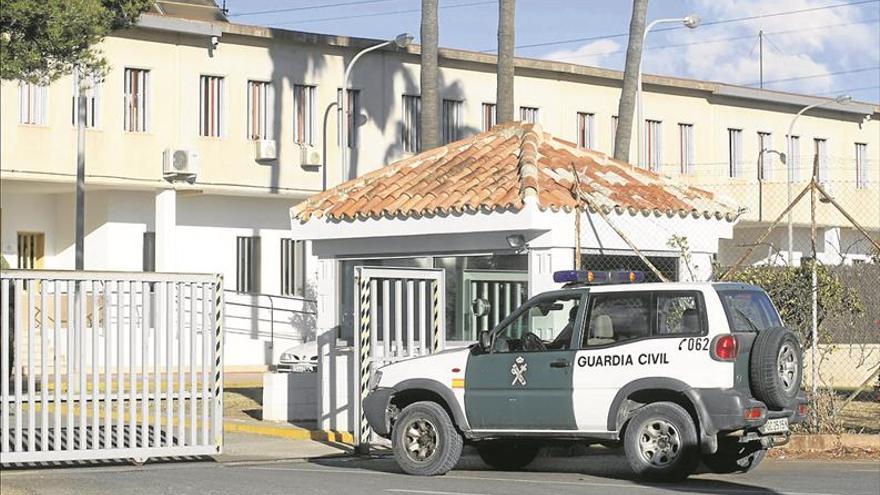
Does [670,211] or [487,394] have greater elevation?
[670,211]

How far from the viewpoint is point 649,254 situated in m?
20.3

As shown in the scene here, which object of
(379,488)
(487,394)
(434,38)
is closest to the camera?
(379,488)

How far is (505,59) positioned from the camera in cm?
3002

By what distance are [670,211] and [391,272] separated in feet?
12.3

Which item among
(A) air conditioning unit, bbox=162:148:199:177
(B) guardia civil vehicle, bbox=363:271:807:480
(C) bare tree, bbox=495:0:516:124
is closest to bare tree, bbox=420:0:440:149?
(C) bare tree, bbox=495:0:516:124

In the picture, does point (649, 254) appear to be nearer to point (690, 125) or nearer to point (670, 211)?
point (670, 211)

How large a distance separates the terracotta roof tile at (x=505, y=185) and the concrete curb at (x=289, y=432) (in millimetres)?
2869

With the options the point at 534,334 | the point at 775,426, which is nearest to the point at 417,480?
the point at 534,334

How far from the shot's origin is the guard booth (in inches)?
761

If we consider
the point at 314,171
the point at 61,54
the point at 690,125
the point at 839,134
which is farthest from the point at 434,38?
the point at 839,134

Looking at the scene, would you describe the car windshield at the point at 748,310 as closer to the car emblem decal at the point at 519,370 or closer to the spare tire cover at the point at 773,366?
the spare tire cover at the point at 773,366

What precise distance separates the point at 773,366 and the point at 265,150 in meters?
28.9

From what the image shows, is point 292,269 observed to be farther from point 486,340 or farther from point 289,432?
point 486,340

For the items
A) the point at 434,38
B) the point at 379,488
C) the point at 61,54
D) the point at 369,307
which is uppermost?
the point at 434,38
